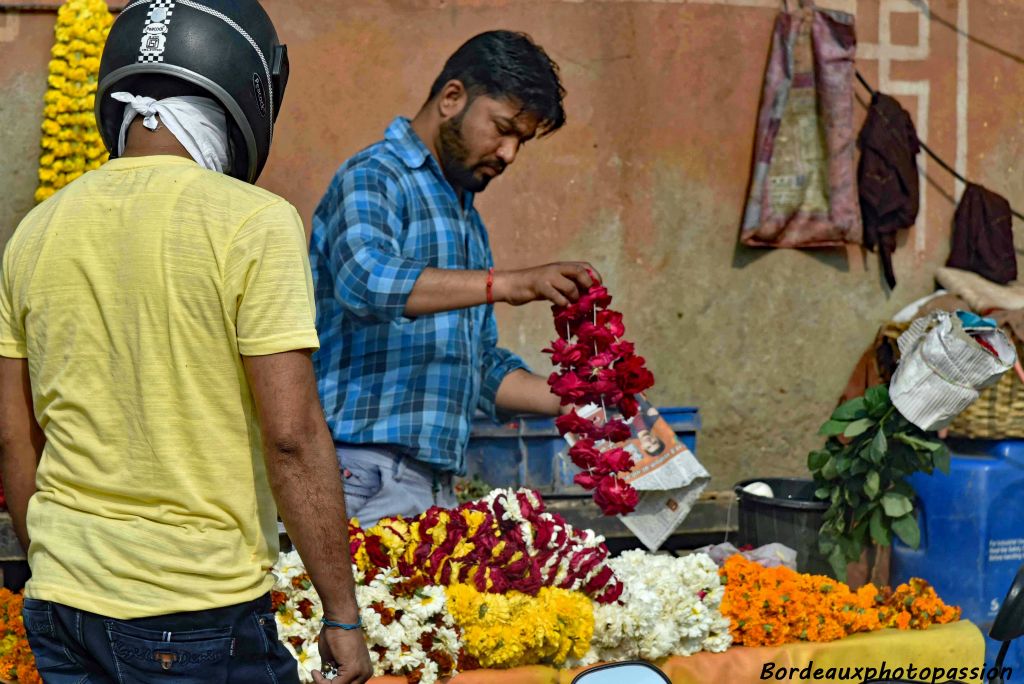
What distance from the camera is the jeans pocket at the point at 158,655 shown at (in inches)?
64.6

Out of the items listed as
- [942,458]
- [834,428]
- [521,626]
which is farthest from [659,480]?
[942,458]

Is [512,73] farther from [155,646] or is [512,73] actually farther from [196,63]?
[155,646]

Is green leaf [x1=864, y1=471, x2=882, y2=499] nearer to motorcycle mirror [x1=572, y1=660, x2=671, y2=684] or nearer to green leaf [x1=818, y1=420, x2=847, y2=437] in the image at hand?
green leaf [x1=818, y1=420, x2=847, y2=437]

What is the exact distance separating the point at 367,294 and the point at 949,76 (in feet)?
15.4

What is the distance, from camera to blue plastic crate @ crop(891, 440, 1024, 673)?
439 cm

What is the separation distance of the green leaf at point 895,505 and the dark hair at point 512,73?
1.98 metres

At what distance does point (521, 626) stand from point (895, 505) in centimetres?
207

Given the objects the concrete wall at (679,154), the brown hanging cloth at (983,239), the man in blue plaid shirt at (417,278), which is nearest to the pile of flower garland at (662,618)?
the man in blue plaid shirt at (417,278)

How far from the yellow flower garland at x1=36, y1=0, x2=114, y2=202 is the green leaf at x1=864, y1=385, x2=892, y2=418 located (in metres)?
3.51

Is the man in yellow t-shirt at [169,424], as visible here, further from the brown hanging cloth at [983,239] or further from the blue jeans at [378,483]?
the brown hanging cloth at [983,239]

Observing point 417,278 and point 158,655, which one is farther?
point 417,278

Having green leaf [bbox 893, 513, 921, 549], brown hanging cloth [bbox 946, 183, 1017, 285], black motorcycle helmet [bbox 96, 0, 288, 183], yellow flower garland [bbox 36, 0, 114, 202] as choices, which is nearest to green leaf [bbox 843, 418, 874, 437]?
green leaf [bbox 893, 513, 921, 549]

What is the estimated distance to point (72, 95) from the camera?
539 centimetres

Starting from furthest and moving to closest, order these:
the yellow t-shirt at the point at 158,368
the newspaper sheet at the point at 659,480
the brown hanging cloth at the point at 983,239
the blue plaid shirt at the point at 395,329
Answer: the brown hanging cloth at the point at 983,239 < the newspaper sheet at the point at 659,480 < the blue plaid shirt at the point at 395,329 < the yellow t-shirt at the point at 158,368
